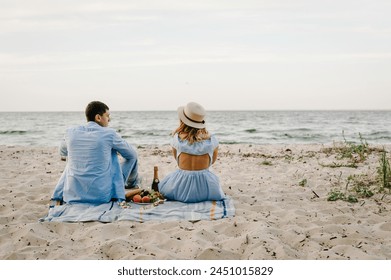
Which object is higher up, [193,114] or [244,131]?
[193,114]

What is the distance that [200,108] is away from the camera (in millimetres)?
4910

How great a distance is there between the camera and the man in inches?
184

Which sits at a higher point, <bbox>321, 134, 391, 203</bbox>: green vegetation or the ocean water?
<bbox>321, 134, 391, 203</bbox>: green vegetation

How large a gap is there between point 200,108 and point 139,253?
7.09ft

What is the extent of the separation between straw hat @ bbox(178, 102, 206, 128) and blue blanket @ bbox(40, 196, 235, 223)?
1043mm

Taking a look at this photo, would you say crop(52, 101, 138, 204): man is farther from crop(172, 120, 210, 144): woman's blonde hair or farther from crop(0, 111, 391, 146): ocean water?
crop(0, 111, 391, 146): ocean water

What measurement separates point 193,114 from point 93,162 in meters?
1.38

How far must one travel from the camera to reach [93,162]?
15.4 ft

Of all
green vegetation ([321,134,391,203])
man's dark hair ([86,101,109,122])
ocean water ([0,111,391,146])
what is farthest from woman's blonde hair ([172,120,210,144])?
ocean water ([0,111,391,146])

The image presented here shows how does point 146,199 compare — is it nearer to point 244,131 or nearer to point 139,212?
point 139,212

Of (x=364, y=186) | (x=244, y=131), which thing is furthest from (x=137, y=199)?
(x=244, y=131)
